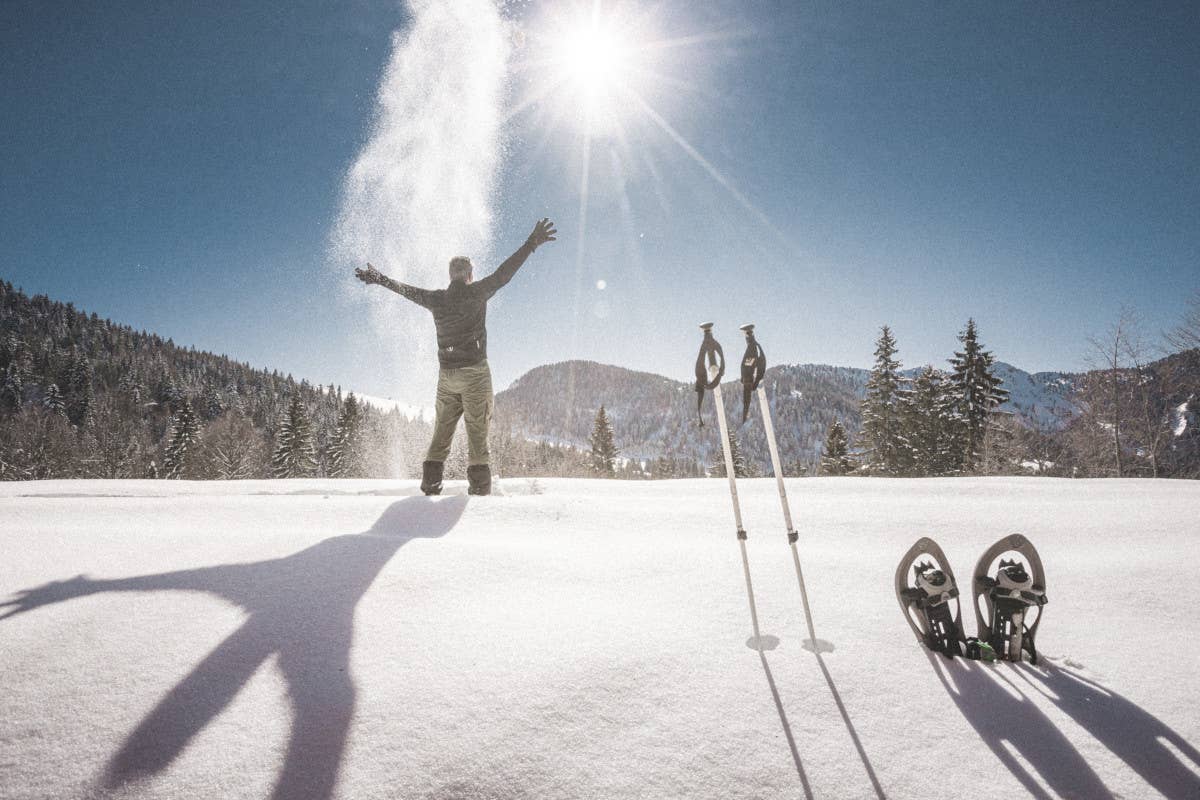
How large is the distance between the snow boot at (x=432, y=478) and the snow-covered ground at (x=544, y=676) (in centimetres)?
206

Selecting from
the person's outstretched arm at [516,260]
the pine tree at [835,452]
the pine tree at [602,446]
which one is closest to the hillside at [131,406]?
the pine tree at [602,446]

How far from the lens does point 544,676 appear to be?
6.73 feet

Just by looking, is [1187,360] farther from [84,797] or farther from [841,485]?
[84,797]

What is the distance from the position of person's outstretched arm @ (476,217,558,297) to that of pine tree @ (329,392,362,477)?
5278cm

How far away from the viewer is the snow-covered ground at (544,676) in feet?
5.24

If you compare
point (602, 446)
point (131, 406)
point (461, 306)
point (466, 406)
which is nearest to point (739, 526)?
point (466, 406)

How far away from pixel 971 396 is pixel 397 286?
3838 cm

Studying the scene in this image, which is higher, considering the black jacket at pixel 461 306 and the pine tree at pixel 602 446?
the black jacket at pixel 461 306

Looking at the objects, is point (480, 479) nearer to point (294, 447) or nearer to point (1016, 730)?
point (1016, 730)

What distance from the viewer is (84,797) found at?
143 cm

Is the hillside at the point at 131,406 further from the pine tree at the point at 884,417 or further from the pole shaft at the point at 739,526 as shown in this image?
the pole shaft at the point at 739,526

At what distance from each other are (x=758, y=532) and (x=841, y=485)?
9.05ft

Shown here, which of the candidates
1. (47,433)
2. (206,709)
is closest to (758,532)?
(206,709)

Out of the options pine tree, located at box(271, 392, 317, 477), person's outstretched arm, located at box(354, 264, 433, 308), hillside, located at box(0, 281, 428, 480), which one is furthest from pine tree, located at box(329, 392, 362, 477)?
person's outstretched arm, located at box(354, 264, 433, 308)
